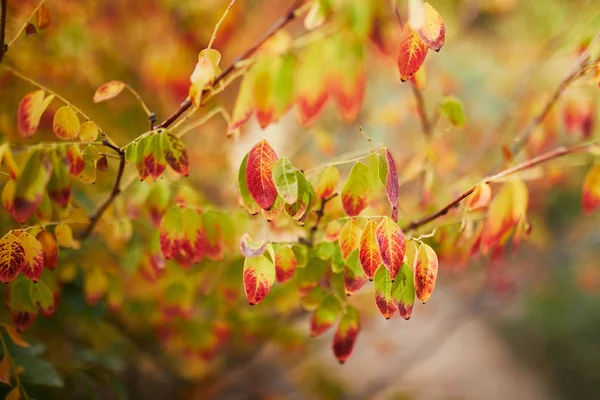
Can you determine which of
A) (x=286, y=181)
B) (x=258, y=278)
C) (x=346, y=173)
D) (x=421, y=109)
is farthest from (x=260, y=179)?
(x=346, y=173)

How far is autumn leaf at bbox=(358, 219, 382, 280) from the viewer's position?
3.13ft

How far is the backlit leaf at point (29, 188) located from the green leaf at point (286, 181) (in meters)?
0.46

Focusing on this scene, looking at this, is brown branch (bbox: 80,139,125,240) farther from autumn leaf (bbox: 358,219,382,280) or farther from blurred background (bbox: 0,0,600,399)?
autumn leaf (bbox: 358,219,382,280)

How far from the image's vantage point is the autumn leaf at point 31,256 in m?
1.03

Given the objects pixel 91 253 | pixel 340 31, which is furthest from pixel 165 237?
pixel 340 31

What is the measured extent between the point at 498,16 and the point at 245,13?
3.15 metres

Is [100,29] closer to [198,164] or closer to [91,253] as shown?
[198,164]

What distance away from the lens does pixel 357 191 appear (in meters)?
1.06

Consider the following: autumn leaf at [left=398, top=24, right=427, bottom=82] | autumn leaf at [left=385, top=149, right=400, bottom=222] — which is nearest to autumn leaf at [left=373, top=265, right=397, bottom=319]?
Result: autumn leaf at [left=385, top=149, right=400, bottom=222]

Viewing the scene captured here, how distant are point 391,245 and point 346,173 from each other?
2129 millimetres

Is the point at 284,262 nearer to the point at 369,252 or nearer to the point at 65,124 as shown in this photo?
the point at 369,252

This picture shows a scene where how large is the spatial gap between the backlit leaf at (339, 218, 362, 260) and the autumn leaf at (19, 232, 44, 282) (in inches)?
26.1

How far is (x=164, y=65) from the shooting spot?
2.53m

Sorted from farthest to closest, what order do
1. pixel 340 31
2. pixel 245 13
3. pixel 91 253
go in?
1. pixel 245 13
2. pixel 91 253
3. pixel 340 31
